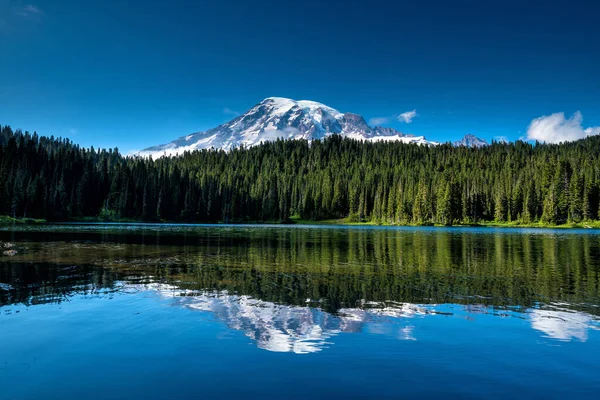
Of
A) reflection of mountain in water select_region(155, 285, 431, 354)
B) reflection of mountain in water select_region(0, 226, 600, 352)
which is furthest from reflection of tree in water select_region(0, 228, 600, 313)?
reflection of mountain in water select_region(155, 285, 431, 354)

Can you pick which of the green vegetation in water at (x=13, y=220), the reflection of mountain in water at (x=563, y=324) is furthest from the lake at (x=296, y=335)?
the green vegetation in water at (x=13, y=220)

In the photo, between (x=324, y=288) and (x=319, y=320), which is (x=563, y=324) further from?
(x=324, y=288)

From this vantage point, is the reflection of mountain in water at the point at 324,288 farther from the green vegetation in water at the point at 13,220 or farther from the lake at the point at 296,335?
the green vegetation in water at the point at 13,220

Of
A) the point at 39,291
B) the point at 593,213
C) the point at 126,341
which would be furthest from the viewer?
the point at 593,213

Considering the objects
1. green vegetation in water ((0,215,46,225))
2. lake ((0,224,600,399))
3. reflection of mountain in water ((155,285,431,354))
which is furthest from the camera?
green vegetation in water ((0,215,46,225))

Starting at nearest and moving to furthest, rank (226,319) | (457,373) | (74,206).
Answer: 1. (457,373)
2. (226,319)
3. (74,206)

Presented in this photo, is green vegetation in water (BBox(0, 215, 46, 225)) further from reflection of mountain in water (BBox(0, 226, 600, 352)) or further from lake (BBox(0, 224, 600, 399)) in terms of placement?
lake (BBox(0, 224, 600, 399))

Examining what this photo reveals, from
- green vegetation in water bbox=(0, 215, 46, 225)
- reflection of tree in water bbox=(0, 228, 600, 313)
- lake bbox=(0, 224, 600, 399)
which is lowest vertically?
lake bbox=(0, 224, 600, 399)

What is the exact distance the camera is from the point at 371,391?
9.35 meters

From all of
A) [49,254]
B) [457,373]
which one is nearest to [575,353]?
[457,373]

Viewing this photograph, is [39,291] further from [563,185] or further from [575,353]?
[563,185]

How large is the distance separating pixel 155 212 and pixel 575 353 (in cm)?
19321

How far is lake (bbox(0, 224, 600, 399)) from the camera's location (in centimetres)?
971

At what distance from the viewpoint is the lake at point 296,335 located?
971 cm
